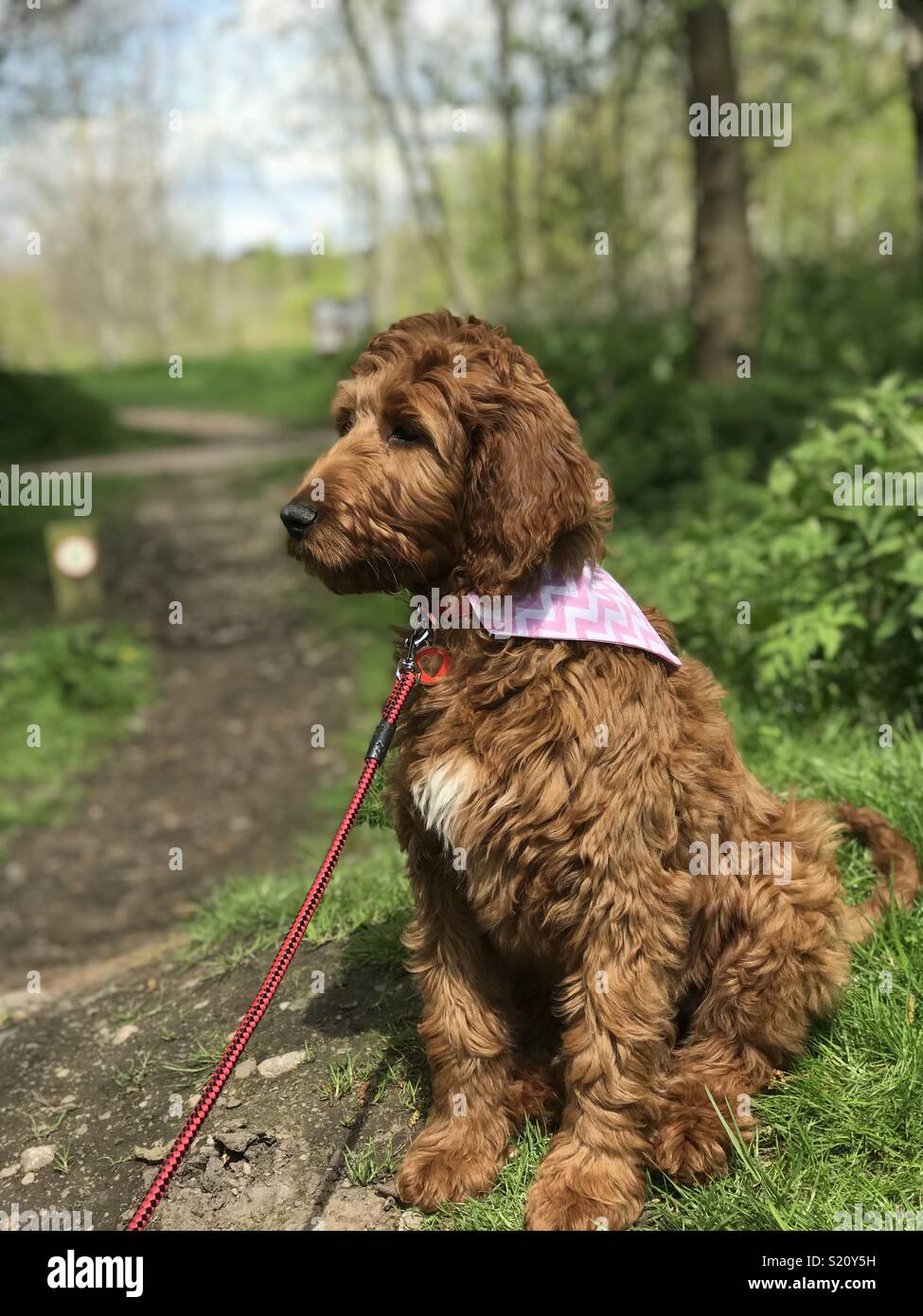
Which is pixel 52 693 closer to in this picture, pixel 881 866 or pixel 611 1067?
pixel 881 866

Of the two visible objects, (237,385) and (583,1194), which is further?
(237,385)

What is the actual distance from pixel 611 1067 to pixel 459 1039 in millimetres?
442

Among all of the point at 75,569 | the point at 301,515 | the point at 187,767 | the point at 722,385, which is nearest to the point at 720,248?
the point at 722,385

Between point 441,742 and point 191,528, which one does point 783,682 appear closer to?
point 441,742

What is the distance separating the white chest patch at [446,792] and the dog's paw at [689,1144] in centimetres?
95

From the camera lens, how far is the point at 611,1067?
8.72 feet

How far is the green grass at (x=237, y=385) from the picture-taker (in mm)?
25641

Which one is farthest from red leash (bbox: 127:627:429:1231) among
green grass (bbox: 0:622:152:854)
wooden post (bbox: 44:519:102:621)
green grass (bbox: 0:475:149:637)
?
green grass (bbox: 0:475:149:637)

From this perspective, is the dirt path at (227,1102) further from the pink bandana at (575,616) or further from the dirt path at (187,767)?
the pink bandana at (575,616)

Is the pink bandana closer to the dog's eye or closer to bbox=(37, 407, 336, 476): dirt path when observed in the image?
the dog's eye

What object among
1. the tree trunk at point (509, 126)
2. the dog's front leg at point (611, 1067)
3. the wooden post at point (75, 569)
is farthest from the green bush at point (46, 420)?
the dog's front leg at point (611, 1067)

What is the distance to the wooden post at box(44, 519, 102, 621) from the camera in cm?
1077

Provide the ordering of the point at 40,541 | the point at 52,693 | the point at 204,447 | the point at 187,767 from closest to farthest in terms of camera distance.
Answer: the point at 187,767 → the point at 52,693 → the point at 40,541 → the point at 204,447

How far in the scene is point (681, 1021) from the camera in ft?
10.4
